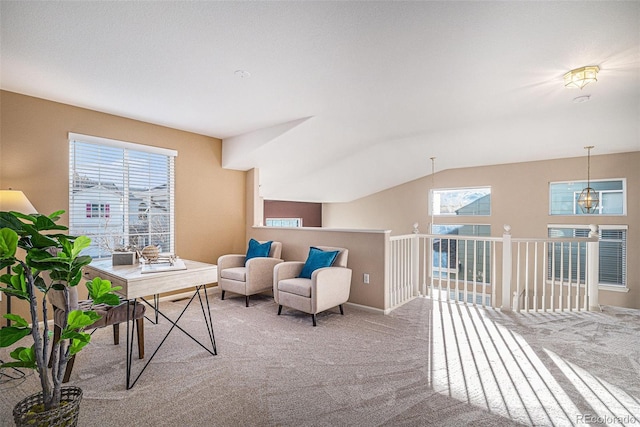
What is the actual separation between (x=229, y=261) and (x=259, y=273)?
0.61m

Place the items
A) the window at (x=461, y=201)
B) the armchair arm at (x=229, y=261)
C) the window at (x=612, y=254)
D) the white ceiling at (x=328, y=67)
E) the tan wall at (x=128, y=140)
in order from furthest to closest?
the window at (x=461, y=201)
the window at (x=612, y=254)
the armchair arm at (x=229, y=261)
the tan wall at (x=128, y=140)
the white ceiling at (x=328, y=67)

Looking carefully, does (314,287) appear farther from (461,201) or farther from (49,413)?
(461,201)

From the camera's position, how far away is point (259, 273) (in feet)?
13.7

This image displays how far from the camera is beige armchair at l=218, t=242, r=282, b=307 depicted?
13.4 feet

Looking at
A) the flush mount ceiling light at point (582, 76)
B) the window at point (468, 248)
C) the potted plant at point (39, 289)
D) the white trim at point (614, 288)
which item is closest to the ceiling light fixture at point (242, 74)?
the potted plant at point (39, 289)

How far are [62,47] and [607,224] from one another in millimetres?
8131

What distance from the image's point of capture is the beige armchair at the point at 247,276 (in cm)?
407

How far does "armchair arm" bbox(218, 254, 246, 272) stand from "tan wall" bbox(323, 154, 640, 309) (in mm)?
4727

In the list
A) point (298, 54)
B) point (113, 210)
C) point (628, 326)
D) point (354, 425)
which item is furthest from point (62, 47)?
point (628, 326)

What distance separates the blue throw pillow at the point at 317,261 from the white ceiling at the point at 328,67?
1.70 m

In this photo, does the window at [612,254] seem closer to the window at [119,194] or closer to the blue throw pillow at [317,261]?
the blue throw pillow at [317,261]

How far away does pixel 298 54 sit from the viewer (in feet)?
8.03

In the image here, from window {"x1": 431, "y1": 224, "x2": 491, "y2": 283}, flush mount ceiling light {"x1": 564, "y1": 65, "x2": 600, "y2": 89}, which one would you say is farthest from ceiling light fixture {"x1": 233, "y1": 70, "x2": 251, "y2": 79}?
window {"x1": 431, "y1": 224, "x2": 491, "y2": 283}

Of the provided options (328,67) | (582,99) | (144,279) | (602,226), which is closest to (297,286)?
(144,279)
